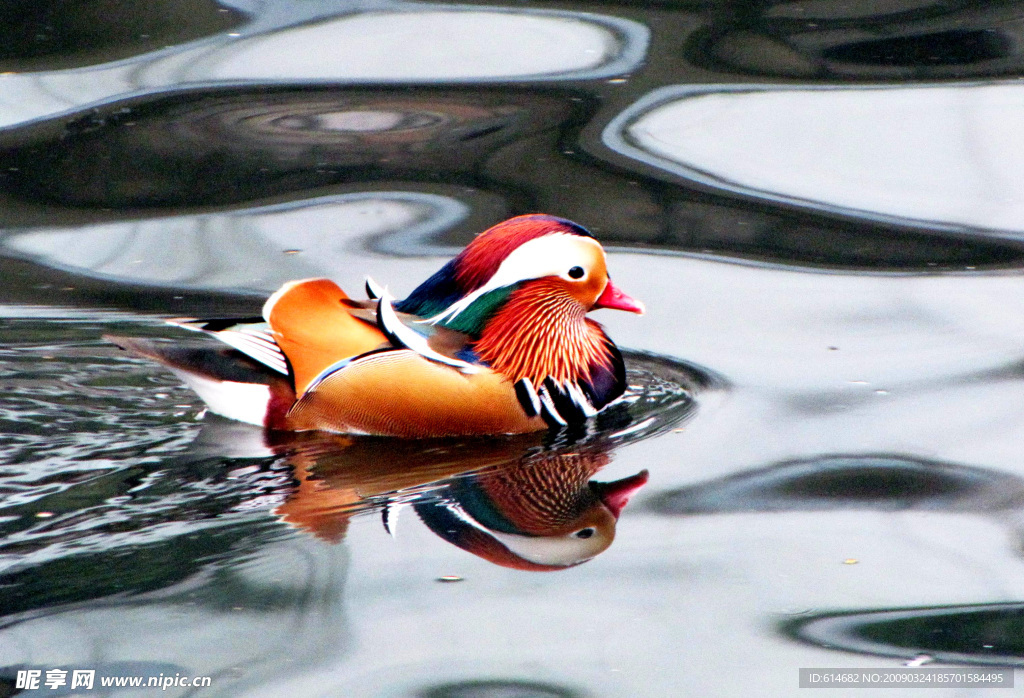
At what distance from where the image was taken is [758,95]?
21.6 feet

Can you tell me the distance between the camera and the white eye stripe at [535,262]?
411 centimetres

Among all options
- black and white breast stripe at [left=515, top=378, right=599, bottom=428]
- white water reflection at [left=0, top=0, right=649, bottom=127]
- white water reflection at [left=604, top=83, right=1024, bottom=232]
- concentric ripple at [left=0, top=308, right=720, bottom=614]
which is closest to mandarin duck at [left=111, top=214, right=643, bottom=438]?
black and white breast stripe at [left=515, top=378, right=599, bottom=428]

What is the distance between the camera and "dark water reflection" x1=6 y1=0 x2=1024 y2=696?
3023mm

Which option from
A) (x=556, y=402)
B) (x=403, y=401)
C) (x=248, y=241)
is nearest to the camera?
(x=403, y=401)

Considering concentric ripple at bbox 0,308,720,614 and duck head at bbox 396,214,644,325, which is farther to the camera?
duck head at bbox 396,214,644,325

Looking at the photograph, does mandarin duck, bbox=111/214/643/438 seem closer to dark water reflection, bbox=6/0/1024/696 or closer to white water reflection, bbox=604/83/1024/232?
dark water reflection, bbox=6/0/1024/696

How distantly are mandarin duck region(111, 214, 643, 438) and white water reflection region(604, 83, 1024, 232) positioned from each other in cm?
196

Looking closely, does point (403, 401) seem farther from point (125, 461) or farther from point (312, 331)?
point (125, 461)

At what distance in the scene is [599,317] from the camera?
5.16m

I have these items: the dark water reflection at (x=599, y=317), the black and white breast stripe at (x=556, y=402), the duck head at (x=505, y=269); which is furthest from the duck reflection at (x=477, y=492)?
the duck head at (x=505, y=269)

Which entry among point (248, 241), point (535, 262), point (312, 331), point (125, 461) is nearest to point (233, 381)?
point (312, 331)

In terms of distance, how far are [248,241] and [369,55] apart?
64.7 inches

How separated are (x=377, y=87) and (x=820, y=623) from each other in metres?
4.35

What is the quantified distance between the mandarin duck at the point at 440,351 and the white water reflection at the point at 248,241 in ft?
4.35
